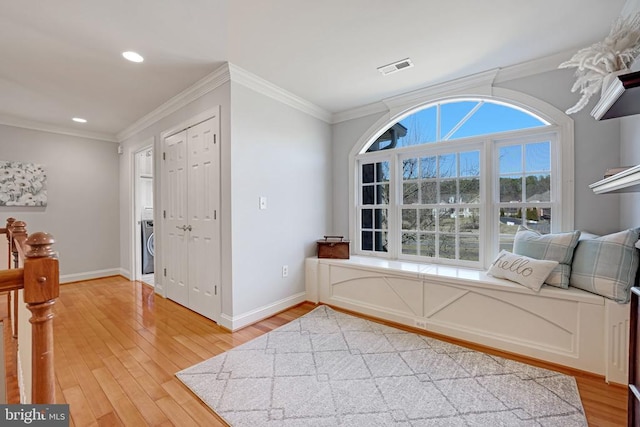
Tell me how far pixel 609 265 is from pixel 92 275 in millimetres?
6190

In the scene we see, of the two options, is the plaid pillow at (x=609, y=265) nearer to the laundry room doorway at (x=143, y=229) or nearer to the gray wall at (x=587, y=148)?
the gray wall at (x=587, y=148)

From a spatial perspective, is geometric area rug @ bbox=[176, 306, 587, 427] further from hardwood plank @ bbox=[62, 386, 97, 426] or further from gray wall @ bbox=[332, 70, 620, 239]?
gray wall @ bbox=[332, 70, 620, 239]

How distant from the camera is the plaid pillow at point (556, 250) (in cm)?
201

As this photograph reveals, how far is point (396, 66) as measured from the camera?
2504 mm

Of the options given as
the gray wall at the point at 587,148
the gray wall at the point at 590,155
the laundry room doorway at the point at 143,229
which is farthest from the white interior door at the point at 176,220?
the gray wall at the point at 590,155

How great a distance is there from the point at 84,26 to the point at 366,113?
273 centimetres

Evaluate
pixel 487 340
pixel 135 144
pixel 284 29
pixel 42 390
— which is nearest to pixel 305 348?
pixel 487 340

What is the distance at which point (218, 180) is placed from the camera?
8.70 feet

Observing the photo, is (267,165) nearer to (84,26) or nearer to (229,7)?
(229,7)

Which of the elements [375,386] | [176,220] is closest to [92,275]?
[176,220]

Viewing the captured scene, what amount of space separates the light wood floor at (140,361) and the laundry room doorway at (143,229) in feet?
3.08

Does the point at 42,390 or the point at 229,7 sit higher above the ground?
the point at 229,7

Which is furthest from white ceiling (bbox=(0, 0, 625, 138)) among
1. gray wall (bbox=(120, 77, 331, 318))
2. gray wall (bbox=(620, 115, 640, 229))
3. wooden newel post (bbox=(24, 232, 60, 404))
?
wooden newel post (bbox=(24, 232, 60, 404))

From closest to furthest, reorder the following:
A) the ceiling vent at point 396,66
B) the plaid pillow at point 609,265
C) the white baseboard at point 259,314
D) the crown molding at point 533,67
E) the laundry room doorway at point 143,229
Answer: the plaid pillow at point 609,265, the crown molding at point 533,67, the ceiling vent at point 396,66, the white baseboard at point 259,314, the laundry room doorway at point 143,229
